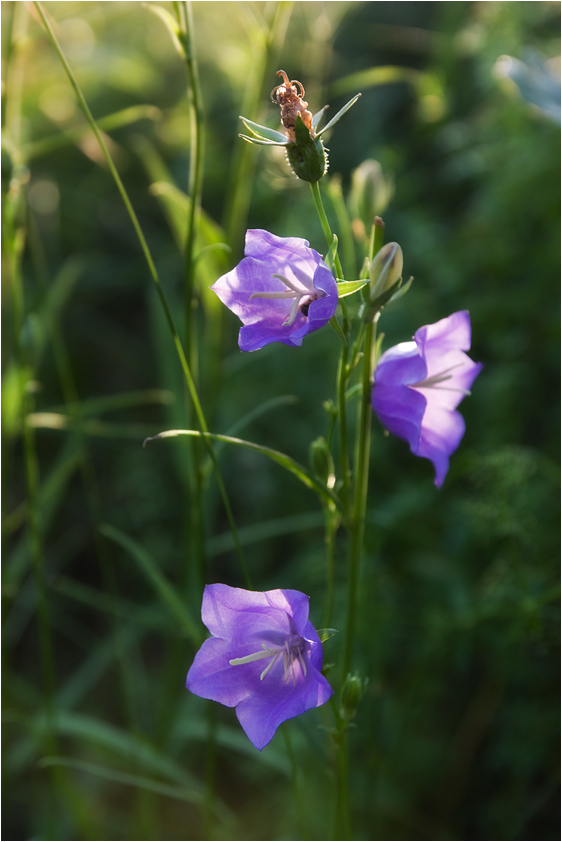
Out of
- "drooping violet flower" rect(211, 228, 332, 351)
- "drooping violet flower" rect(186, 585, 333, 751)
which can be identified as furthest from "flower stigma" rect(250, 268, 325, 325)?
"drooping violet flower" rect(186, 585, 333, 751)

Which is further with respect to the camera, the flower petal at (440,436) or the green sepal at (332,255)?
the flower petal at (440,436)

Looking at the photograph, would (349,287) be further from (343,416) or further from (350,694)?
(350,694)

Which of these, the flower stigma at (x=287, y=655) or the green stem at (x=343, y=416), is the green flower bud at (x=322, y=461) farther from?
the flower stigma at (x=287, y=655)

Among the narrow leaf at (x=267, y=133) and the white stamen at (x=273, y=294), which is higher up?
the narrow leaf at (x=267, y=133)

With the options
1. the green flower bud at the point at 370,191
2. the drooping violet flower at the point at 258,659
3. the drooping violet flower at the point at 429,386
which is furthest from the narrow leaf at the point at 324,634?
the green flower bud at the point at 370,191

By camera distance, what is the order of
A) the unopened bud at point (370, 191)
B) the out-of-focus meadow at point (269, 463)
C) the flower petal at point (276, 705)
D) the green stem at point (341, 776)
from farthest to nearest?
the out-of-focus meadow at point (269, 463)
the unopened bud at point (370, 191)
the green stem at point (341, 776)
the flower petal at point (276, 705)

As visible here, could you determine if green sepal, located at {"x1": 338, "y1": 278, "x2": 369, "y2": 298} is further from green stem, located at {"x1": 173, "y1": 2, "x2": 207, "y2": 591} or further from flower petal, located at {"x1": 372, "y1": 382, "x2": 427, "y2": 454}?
green stem, located at {"x1": 173, "y1": 2, "x2": 207, "y2": 591}
